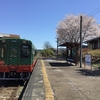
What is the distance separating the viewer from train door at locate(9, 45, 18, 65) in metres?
13.7

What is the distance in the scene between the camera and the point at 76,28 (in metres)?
50.8

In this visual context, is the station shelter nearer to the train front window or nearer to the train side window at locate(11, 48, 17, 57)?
the train front window

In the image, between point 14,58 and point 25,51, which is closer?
point 14,58

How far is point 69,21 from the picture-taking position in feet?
176

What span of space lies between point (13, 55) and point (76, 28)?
125 ft

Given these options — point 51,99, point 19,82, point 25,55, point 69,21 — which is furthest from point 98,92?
point 69,21

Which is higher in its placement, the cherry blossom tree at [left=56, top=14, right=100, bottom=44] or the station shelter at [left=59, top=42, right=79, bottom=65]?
the cherry blossom tree at [left=56, top=14, right=100, bottom=44]

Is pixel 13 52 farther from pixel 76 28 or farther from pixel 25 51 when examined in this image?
pixel 76 28

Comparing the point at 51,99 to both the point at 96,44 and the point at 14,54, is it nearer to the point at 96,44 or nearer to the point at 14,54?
the point at 14,54

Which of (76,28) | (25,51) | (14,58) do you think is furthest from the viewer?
(76,28)

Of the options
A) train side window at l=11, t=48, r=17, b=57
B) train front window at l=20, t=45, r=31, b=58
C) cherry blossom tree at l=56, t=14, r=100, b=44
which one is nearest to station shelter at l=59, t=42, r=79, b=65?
train front window at l=20, t=45, r=31, b=58

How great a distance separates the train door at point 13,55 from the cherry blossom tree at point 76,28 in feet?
122

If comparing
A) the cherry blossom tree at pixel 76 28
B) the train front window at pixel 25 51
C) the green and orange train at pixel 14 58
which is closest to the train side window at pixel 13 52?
the green and orange train at pixel 14 58

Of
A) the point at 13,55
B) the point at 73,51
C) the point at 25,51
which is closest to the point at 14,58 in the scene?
the point at 13,55
